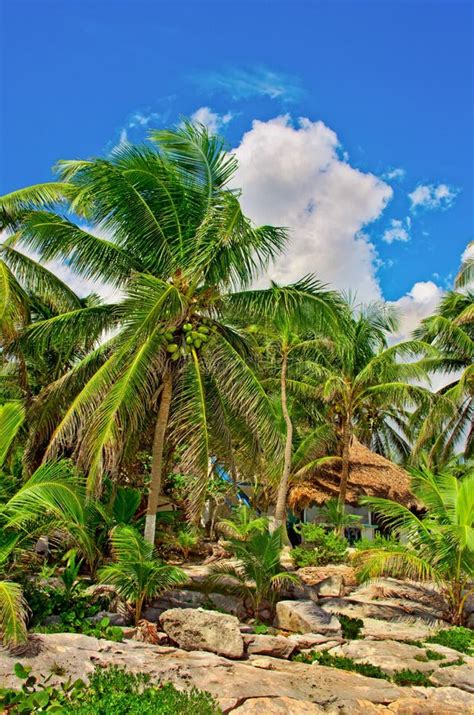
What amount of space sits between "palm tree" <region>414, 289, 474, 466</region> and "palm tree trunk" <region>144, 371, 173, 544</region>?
40.2 ft

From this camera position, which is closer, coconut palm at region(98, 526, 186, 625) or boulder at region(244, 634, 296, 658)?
boulder at region(244, 634, 296, 658)

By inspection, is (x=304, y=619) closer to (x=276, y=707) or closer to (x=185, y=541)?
(x=276, y=707)

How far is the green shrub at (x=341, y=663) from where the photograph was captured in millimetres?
9297

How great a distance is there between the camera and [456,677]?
30.2 feet

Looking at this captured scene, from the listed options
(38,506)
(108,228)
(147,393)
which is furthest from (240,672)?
(108,228)

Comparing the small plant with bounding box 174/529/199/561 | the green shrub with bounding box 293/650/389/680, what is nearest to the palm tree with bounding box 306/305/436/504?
the small plant with bounding box 174/529/199/561

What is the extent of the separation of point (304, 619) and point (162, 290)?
6335 millimetres

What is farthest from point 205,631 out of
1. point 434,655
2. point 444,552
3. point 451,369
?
point 451,369

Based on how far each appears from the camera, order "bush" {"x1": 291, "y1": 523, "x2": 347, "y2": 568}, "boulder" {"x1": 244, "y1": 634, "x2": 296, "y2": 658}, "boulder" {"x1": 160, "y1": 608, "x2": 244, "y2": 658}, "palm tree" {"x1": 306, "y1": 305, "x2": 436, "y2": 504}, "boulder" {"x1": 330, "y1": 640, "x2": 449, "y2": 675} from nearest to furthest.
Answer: "boulder" {"x1": 160, "y1": 608, "x2": 244, "y2": 658} → "boulder" {"x1": 244, "y1": 634, "x2": 296, "y2": 658} → "boulder" {"x1": 330, "y1": 640, "x2": 449, "y2": 675} → "bush" {"x1": 291, "y1": 523, "x2": 347, "y2": 568} → "palm tree" {"x1": 306, "y1": 305, "x2": 436, "y2": 504}

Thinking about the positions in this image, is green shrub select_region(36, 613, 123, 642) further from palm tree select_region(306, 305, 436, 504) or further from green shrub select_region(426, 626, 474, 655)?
palm tree select_region(306, 305, 436, 504)

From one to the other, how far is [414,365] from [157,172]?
11496 mm

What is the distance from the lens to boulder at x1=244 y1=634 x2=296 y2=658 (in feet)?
31.2

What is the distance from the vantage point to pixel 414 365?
19.7m

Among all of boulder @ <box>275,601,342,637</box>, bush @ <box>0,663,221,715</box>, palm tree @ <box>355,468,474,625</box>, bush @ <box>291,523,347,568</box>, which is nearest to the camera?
bush @ <box>0,663,221,715</box>
